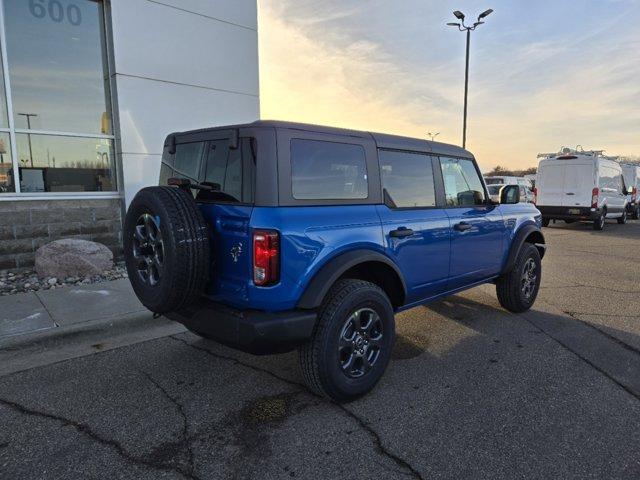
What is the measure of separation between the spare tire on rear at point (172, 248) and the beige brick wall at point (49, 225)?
4654 mm

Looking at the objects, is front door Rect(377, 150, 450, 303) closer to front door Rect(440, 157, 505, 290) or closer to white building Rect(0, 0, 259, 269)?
front door Rect(440, 157, 505, 290)

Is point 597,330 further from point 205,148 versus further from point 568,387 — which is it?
point 205,148

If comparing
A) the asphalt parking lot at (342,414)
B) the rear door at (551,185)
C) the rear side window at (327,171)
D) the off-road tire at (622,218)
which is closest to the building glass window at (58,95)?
the asphalt parking lot at (342,414)

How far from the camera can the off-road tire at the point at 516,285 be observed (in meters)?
4.88

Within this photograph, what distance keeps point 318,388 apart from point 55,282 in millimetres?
4855

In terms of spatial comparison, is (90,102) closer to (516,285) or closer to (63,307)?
(63,307)

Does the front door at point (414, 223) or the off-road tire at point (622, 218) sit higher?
the front door at point (414, 223)

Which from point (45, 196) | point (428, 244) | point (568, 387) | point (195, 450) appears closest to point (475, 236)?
point (428, 244)

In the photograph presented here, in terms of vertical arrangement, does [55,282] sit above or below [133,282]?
below

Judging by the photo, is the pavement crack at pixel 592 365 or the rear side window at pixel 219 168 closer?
the rear side window at pixel 219 168

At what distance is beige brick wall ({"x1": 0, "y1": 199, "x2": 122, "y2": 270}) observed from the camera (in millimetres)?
6340

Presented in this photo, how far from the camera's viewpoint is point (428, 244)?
365 cm

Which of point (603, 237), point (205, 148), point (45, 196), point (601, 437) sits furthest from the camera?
point (603, 237)

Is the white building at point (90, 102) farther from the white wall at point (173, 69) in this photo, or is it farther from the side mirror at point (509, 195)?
the side mirror at point (509, 195)
